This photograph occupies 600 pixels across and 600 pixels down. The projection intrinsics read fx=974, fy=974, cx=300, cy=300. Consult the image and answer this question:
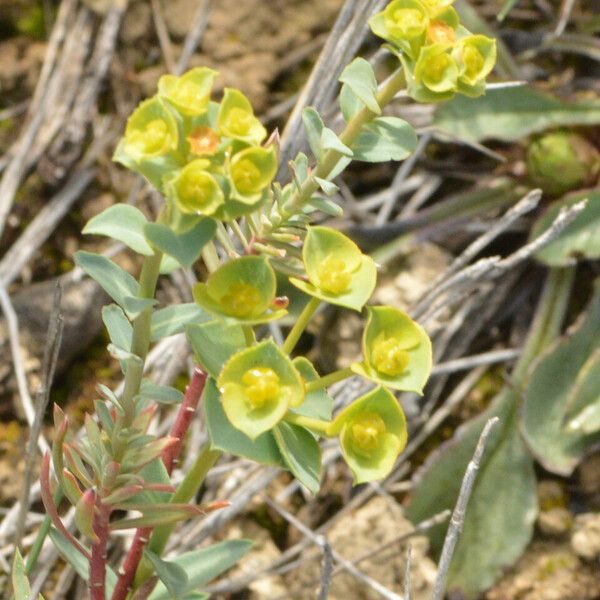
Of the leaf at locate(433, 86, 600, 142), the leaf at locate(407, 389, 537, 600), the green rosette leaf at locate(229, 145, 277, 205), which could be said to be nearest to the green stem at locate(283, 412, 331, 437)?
the green rosette leaf at locate(229, 145, 277, 205)

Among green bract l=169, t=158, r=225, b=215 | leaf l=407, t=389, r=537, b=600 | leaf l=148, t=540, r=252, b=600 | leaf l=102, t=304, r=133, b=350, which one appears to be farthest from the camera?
leaf l=407, t=389, r=537, b=600

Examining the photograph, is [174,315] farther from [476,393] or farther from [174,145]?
[476,393]

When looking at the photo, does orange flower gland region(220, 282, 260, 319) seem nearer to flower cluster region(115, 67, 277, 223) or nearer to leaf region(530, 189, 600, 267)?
flower cluster region(115, 67, 277, 223)

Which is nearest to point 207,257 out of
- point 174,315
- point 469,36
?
point 174,315

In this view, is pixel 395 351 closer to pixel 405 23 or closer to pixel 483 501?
pixel 405 23

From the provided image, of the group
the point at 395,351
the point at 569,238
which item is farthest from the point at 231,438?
the point at 569,238

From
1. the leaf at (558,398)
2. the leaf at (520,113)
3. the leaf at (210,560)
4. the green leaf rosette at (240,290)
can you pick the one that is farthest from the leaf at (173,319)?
the leaf at (520,113)

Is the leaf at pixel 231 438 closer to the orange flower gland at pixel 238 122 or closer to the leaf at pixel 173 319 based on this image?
the leaf at pixel 173 319
